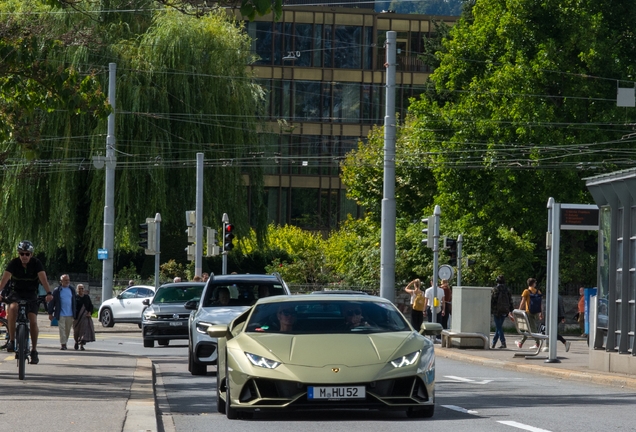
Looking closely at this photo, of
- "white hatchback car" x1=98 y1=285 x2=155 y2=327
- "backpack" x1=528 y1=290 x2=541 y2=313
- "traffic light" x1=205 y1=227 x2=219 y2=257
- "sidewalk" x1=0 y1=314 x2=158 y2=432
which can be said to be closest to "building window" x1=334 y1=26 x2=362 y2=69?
"traffic light" x1=205 y1=227 x2=219 y2=257

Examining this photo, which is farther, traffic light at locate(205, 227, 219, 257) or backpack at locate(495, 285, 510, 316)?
traffic light at locate(205, 227, 219, 257)

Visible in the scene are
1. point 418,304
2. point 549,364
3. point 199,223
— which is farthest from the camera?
point 199,223

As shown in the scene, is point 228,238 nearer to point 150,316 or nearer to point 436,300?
point 436,300

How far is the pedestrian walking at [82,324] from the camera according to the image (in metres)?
28.6

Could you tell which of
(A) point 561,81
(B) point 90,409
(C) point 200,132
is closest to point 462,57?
(A) point 561,81

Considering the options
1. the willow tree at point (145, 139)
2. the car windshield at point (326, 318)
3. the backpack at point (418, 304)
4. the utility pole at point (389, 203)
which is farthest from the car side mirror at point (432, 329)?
the willow tree at point (145, 139)

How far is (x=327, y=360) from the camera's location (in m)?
11.8

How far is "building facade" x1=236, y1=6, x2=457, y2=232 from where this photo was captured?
7844 centimetres

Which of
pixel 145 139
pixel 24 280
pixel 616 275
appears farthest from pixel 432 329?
pixel 145 139

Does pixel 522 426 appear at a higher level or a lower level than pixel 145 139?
lower

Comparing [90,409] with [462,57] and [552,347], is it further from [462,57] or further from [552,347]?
[462,57]

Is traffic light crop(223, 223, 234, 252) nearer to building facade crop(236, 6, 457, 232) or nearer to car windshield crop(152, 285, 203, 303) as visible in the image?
car windshield crop(152, 285, 203, 303)

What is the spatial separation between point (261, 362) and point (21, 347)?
5.66m

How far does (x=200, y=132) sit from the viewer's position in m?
48.6
